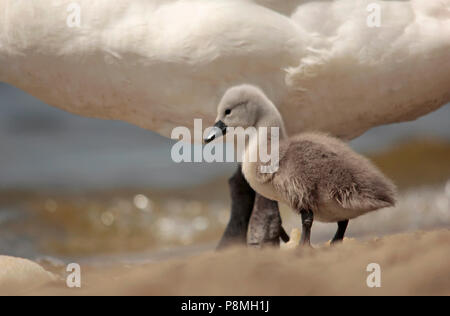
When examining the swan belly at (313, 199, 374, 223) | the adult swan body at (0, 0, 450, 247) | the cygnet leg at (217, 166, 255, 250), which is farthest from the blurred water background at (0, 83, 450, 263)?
the swan belly at (313, 199, 374, 223)

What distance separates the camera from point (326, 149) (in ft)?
8.07

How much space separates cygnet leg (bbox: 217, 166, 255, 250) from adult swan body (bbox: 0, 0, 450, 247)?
1.60ft

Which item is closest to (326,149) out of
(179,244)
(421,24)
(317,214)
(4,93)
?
(317,214)

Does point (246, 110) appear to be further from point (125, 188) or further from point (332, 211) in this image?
point (125, 188)

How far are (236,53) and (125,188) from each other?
159 inches

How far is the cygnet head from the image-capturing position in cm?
258

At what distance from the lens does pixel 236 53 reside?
8.98 feet

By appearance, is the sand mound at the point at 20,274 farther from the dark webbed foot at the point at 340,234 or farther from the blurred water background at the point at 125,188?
the blurred water background at the point at 125,188

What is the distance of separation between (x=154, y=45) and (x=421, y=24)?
948 mm

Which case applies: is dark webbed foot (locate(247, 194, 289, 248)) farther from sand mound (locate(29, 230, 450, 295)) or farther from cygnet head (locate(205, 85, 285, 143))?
sand mound (locate(29, 230, 450, 295))

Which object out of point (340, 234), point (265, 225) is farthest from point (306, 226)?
point (265, 225)

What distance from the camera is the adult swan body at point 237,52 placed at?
9.02 ft
